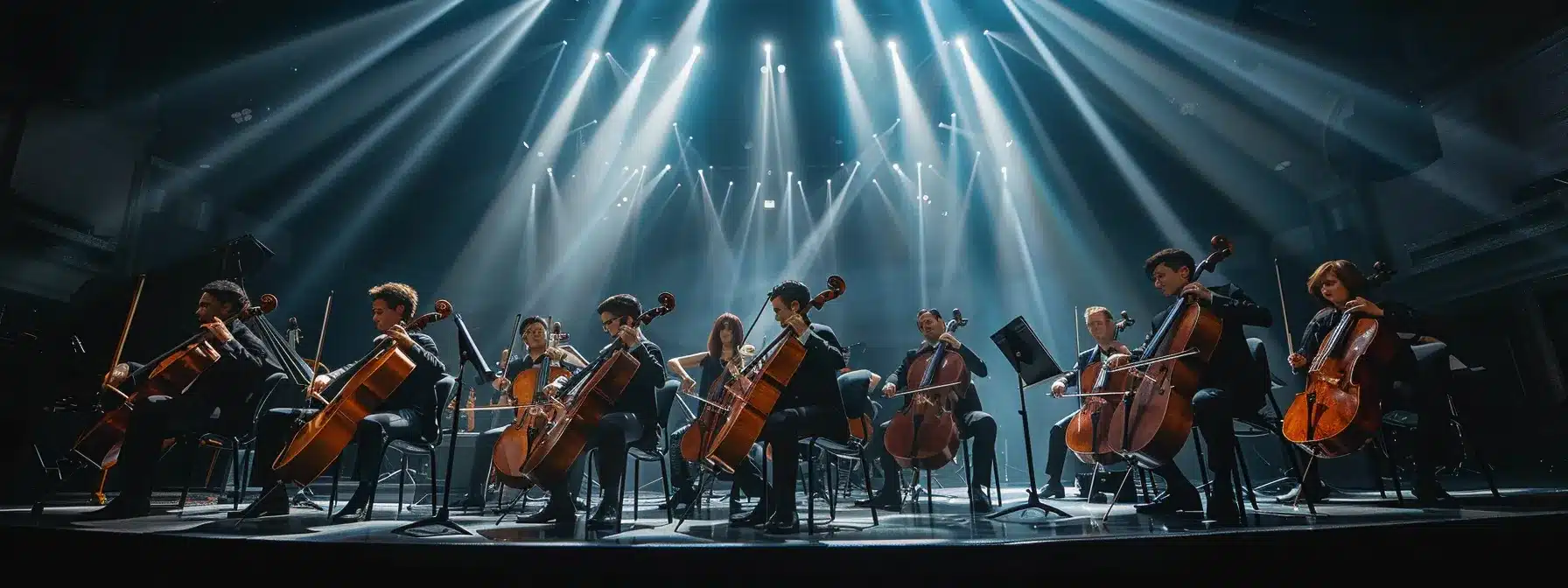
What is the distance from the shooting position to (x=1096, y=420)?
429cm

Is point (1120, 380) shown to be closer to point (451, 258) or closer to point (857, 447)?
point (857, 447)

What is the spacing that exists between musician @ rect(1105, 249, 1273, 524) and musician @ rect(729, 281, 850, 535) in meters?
1.75

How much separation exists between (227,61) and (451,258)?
12.9 ft

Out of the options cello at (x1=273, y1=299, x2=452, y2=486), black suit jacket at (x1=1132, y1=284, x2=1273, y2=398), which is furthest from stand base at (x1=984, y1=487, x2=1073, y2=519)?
cello at (x1=273, y1=299, x2=452, y2=486)

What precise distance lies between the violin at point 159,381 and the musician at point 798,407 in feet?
10.5

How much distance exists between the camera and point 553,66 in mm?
8703

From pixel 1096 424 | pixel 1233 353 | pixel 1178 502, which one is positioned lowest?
pixel 1178 502

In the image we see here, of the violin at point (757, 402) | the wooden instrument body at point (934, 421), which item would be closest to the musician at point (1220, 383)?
the wooden instrument body at point (934, 421)

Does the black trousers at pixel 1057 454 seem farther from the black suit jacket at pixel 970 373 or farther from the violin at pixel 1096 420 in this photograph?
the black suit jacket at pixel 970 373

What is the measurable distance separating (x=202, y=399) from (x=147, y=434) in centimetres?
30

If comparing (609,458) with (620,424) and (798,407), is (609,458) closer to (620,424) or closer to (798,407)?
(620,424)

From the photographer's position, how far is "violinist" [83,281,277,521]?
3.69m

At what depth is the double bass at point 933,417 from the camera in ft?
14.5

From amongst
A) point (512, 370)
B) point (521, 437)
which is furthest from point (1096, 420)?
point (512, 370)
